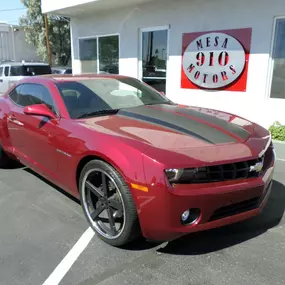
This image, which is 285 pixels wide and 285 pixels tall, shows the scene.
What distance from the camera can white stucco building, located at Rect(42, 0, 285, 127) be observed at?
22.5 feet

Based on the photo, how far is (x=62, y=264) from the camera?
99.3 inches

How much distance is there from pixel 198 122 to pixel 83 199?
1.37 meters

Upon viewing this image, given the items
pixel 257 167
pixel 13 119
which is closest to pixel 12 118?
pixel 13 119

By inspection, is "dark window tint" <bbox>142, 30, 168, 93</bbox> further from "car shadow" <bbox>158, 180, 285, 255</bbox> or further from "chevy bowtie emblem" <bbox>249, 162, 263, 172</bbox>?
"chevy bowtie emblem" <bbox>249, 162, 263, 172</bbox>

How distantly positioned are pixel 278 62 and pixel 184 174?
5.65 meters

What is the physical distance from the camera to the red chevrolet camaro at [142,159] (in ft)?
7.53

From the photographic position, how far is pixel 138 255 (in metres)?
2.63

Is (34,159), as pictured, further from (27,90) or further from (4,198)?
(27,90)

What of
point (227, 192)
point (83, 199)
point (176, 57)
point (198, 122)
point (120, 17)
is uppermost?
point (120, 17)

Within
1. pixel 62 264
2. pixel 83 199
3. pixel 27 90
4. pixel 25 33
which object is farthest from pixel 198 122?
pixel 25 33

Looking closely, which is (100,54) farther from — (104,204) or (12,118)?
(104,204)

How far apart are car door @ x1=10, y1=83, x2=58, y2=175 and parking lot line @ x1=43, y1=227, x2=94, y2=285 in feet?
2.69

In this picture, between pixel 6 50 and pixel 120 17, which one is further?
pixel 6 50

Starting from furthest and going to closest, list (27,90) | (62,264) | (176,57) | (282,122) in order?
(176,57) → (282,122) → (27,90) → (62,264)
